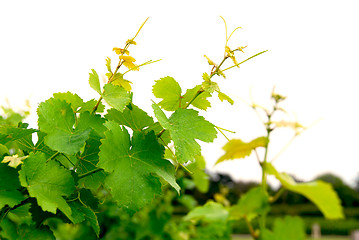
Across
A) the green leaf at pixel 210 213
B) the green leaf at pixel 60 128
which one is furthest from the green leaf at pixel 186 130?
the green leaf at pixel 210 213

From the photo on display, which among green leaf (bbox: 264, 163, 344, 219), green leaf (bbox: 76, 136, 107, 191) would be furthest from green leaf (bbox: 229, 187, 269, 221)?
green leaf (bbox: 76, 136, 107, 191)

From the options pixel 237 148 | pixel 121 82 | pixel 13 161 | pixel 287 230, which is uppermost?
pixel 121 82

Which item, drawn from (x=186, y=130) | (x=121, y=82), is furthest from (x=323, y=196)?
(x=121, y=82)

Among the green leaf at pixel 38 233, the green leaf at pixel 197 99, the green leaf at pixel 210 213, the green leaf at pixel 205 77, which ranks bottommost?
the green leaf at pixel 210 213

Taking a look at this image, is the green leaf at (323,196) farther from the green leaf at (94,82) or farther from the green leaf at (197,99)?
the green leaf at (94,82)

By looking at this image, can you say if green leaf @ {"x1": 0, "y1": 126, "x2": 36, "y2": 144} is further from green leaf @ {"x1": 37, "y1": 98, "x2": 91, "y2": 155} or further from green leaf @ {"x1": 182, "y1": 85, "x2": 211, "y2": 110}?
green leaf @ {"x1": 182, "y1": 85, "x2": 211, "y2": 110}

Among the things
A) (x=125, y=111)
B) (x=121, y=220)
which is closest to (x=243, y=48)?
(x=125, y=111)

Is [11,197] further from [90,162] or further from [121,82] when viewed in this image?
[121,82]
